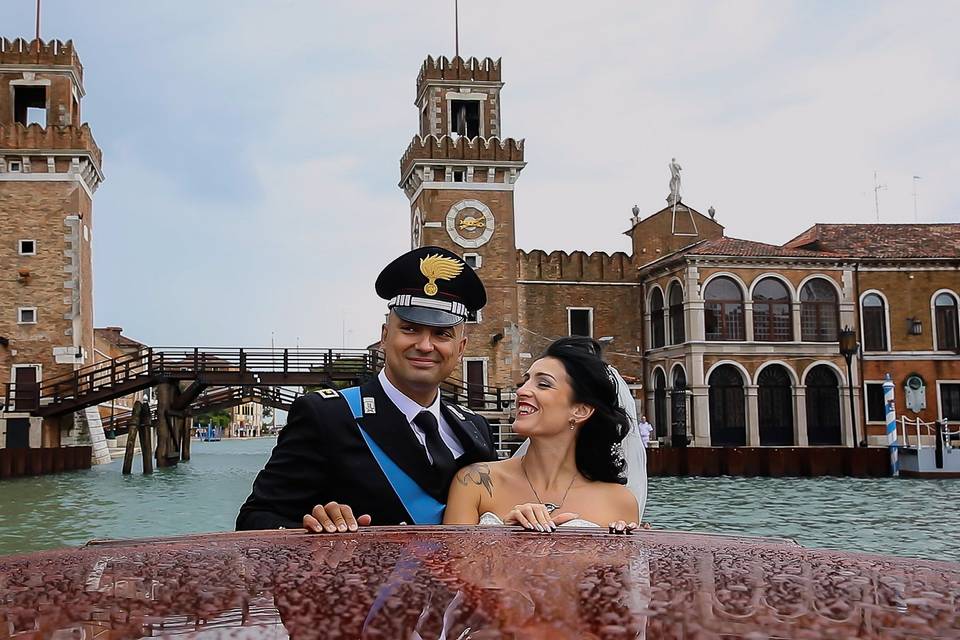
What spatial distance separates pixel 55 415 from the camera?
85.1 ft

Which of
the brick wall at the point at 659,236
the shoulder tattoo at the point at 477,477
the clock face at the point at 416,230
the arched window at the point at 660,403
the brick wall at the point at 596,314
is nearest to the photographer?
the shoulder tattoo at the point at 477,477

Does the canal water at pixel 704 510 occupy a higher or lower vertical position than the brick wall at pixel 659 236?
lower

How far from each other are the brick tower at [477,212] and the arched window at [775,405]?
732 cm

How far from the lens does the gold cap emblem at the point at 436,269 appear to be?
299cm

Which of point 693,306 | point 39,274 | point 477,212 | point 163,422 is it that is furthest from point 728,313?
point 39,274

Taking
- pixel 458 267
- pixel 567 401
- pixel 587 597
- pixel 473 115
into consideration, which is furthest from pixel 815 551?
pixel 473 115

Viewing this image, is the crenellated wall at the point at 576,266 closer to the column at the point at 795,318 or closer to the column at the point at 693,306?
the column at the point at 693,306

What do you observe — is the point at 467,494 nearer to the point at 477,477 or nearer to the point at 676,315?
the point at 477,477

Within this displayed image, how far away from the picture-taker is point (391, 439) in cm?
280

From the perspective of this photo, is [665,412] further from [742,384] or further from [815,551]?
[815,551]

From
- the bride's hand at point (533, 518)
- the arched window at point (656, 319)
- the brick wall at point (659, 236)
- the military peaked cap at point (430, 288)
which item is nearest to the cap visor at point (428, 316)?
the military peaked cap at point (430, 288)

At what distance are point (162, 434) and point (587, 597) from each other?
91.1ft

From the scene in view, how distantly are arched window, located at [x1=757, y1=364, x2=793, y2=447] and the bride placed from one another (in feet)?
86.1

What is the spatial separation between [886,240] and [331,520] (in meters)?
32.0
